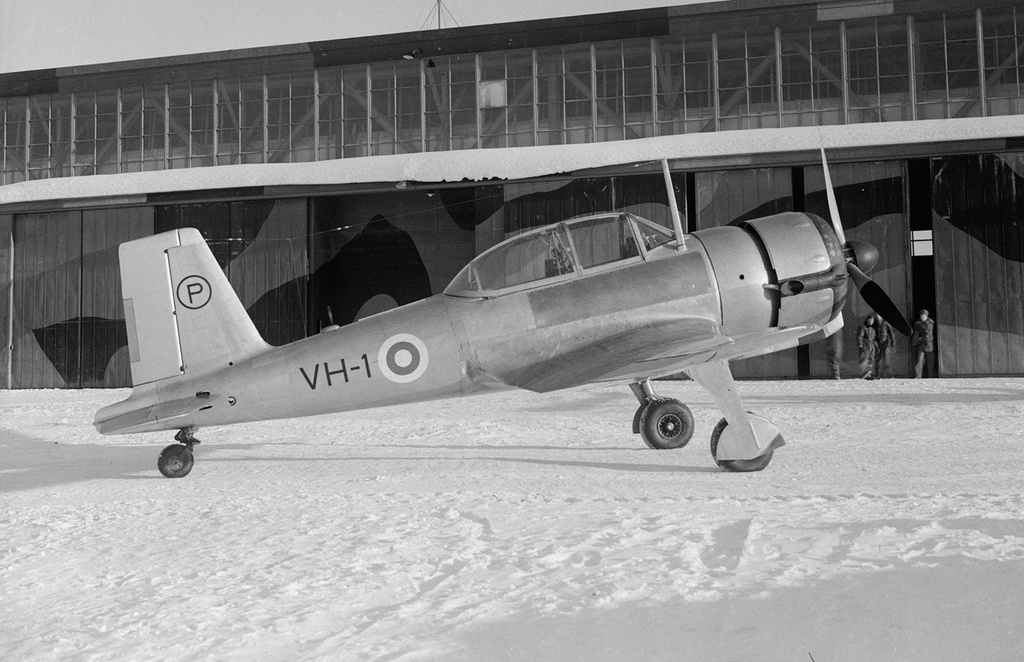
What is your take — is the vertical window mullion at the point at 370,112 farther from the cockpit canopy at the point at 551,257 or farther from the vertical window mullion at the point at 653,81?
the cockpit canopy at the point at 551,257

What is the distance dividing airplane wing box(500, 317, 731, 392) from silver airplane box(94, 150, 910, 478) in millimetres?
25

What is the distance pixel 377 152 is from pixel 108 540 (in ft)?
62.5

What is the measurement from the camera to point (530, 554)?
421 centimetres

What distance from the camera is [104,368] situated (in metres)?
21.2

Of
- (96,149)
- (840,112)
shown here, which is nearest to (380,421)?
(840,112)

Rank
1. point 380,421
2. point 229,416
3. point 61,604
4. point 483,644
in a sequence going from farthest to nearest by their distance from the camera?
point 380,421, point 229,416, point 61,604, point 483,644

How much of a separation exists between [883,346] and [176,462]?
15331 mm

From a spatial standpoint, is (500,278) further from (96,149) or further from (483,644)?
(96,149)

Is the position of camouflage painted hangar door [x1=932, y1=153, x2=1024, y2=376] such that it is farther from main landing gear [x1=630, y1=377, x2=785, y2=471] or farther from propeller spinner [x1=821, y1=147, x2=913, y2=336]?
main landing gear [x1=630, y1=377, x2=785, y2=471]

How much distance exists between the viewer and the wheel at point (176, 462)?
24.2 ft

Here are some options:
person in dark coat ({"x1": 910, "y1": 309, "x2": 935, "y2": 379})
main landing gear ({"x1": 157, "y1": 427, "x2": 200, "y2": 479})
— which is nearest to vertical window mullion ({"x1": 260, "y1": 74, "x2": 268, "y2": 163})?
person in dark coat ({"x1": 910, "y1": 309, "x2": 935, "y2": 379})

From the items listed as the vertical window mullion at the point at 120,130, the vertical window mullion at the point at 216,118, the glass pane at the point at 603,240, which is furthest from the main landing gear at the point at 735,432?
the vertical window mullion at the point at 120,130

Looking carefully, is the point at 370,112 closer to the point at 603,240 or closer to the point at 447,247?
the point at 447,247

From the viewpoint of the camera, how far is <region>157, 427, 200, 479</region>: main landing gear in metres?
7.38
